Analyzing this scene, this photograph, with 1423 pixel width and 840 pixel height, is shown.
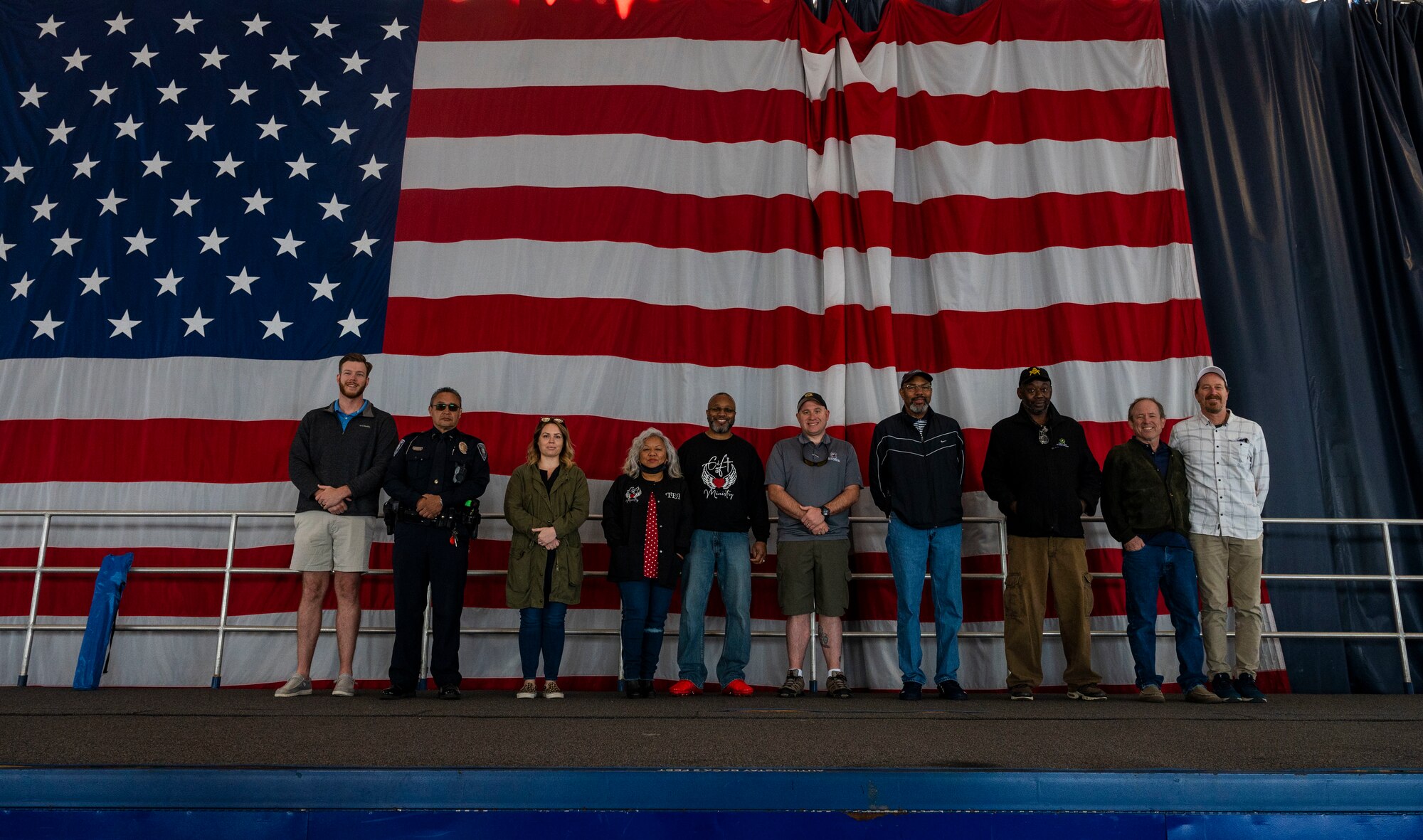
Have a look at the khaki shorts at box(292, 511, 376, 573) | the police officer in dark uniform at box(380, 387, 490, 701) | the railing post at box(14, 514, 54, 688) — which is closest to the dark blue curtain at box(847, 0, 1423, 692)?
the police officer in dark uniform at box(380, 387, 490, 701)

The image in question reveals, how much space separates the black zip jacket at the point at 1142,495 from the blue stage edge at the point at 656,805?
85.5 inches

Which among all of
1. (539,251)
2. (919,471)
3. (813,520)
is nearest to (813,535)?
(813,520)

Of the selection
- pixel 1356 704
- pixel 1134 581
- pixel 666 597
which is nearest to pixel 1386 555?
pixel 1356 704

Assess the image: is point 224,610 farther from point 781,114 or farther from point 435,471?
point 781,114

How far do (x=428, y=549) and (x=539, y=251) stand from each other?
6.59ft

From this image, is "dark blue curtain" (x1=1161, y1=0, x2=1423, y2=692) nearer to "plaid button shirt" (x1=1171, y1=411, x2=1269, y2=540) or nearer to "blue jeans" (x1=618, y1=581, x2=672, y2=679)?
A: "plaid button shirt" (x1=1171, y1=411, x2=1269, y2=540)

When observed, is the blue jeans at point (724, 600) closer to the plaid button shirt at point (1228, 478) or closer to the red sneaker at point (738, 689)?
Answer: the red sneaker at point (738, 689)

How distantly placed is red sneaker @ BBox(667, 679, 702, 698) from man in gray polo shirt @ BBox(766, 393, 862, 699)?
0.44 m

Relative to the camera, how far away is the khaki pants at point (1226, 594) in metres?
4.31

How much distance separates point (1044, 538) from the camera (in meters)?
4.40

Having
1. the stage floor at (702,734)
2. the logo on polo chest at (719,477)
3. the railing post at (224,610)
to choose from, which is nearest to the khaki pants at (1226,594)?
the stage floor at (702,734)

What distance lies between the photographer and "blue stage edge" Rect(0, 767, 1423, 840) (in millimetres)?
2170

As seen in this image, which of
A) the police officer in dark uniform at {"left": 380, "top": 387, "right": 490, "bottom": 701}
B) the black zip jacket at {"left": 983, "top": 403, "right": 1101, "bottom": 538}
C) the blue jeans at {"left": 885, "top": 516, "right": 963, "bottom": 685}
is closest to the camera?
the police officer in dark uniform at {"left": 380, "top": 387, "right": 490, "bottom": 701}

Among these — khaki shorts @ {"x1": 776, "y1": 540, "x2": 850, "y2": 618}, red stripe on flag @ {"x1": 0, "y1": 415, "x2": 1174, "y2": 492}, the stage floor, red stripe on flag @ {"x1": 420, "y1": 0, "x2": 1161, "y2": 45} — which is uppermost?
red stripe on flag @ {"x1": 420, "y1": 0, "x2": 1161, "y2": 45}
